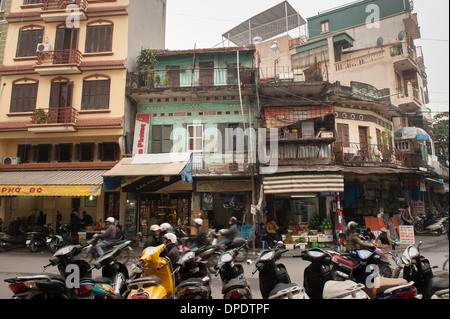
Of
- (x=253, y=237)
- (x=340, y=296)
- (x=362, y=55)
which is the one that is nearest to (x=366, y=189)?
(x=253, y=237)

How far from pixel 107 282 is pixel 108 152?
1140cm

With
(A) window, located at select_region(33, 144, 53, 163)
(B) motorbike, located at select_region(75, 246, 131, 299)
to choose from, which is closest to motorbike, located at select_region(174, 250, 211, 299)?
(B) motorbike, located at select_region(75, 246, 131, 299)

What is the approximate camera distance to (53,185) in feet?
43.4

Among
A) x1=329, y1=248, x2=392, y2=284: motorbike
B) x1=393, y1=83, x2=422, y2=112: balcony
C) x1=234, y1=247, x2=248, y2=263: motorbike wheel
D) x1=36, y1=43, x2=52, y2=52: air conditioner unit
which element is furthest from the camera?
x1=393, y1=83, x2=422, y2=112: balcony

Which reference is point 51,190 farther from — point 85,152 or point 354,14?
point 354,14

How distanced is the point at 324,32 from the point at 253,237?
20.4 metres

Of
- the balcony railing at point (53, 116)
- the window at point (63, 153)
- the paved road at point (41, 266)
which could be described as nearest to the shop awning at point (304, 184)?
the paved road at point (41, 266)

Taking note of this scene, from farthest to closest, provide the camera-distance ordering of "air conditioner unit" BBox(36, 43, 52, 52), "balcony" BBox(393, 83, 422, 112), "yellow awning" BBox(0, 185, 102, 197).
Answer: "balcony" BBox(393, 83, 422, 112)
"air conditioner unit" BBox(36, 43, 52, 52)
"yellow awning" BBox(0, 185, 102, 197)

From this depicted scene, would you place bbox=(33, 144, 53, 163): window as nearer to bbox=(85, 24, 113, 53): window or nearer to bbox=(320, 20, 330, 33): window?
bbox=(85, 24, 113, 53): window

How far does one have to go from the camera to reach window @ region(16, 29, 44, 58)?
1593 centimetres

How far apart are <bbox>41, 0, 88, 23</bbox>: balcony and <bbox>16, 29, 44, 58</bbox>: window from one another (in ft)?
3.23

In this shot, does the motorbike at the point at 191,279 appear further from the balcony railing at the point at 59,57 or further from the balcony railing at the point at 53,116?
the balcony railing at the point at 59,57

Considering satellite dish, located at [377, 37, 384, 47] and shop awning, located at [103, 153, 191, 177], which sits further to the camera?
satellite dish, located at [377, 37, 384, 47]

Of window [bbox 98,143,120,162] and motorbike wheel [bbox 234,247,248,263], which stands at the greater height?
window [bbox 98,143,120,162]
